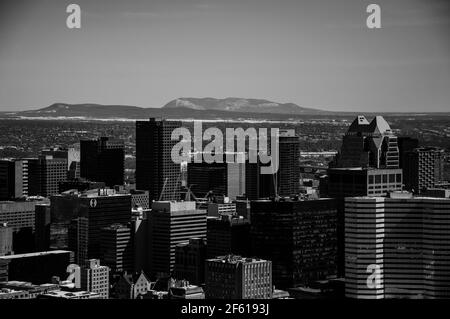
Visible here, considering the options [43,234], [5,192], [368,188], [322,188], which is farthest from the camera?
[5,192]

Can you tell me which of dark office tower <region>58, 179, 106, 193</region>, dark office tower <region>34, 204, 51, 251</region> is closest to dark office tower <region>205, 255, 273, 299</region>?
dark office tower <region>34, 204, 51, 251</region>

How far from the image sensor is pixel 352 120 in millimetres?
20984

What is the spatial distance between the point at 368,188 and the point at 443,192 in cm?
211

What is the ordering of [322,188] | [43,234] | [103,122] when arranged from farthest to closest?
1. [103,122]
2. [43,234]
3. [322,188]

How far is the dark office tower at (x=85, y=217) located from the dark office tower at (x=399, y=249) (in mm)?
7304

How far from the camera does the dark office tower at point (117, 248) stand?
2062 cm

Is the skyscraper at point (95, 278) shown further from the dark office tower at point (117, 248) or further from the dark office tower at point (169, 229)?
the dark office tower at point (169, 229)

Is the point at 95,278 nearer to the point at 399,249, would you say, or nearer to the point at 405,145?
the point at 399,249

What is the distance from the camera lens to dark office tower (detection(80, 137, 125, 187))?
28.8 m

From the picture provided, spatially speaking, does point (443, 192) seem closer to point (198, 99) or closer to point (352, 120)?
point (352, 120)

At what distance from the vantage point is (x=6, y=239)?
22562 millimetres

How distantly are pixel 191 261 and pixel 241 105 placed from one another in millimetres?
3116

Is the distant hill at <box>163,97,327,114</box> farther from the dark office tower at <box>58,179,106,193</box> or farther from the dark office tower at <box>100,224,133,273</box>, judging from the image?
the dark office tower at <box>58,179,106,193</box>
